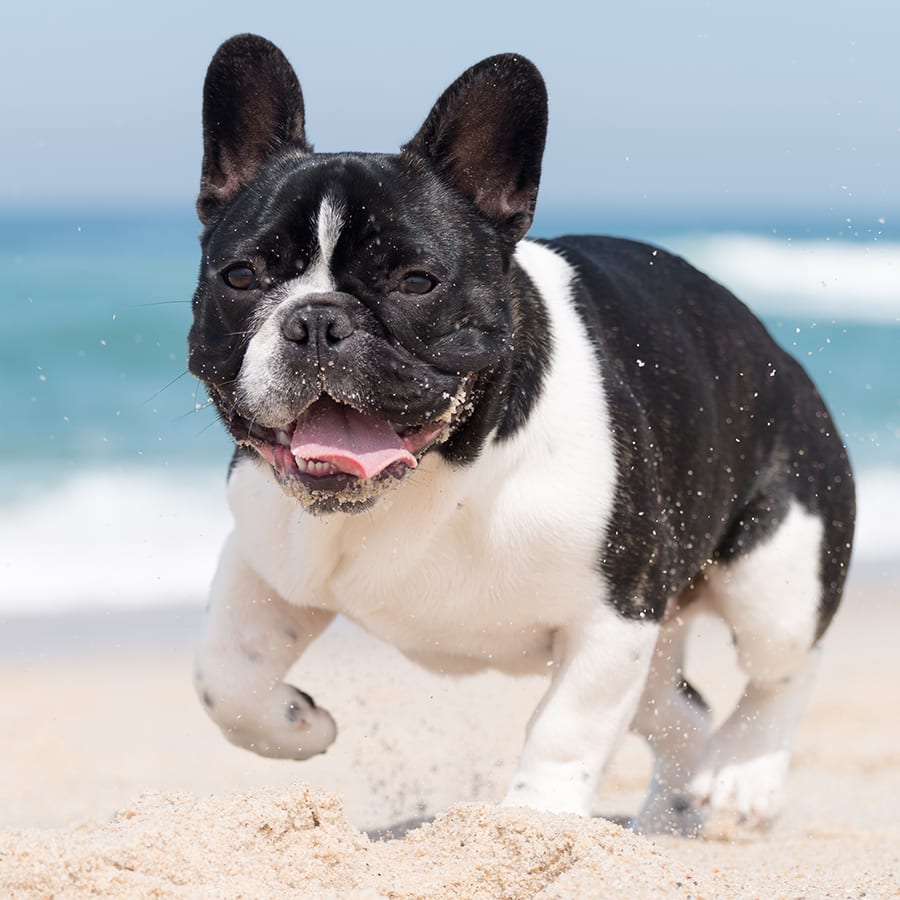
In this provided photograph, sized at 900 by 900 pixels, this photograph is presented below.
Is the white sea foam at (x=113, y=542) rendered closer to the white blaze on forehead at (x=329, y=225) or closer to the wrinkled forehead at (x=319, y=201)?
the wrinkled forehead at (x=319, y=201)

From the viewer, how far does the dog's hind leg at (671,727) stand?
6.88 meters

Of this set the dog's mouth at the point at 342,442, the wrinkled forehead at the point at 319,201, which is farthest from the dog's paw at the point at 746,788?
the wrinkled forehead at the point at 319,201

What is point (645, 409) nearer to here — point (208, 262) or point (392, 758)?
point (208, 262)

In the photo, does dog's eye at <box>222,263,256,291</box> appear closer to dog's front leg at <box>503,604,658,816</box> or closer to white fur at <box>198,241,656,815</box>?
white fur at <box>198,241,656,815</box>

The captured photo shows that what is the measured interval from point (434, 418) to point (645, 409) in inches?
49.8

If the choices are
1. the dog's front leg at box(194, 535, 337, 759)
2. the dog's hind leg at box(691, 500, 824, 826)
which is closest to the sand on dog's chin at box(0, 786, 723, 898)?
the dog's front leg at box(194, 535, 337, 759)

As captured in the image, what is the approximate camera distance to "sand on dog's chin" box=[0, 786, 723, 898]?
4031mm

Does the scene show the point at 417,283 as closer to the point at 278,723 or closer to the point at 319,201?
the point at 319,201

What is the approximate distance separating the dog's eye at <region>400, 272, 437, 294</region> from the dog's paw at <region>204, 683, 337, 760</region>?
1.59 meters

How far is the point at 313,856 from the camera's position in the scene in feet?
14.5

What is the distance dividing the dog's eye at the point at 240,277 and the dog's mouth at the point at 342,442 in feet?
1.20

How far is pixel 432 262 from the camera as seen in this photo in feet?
16.0

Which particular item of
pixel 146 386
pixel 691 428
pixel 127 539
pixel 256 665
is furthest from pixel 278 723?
pixel 146 386

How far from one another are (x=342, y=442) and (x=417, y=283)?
496 millimetres
